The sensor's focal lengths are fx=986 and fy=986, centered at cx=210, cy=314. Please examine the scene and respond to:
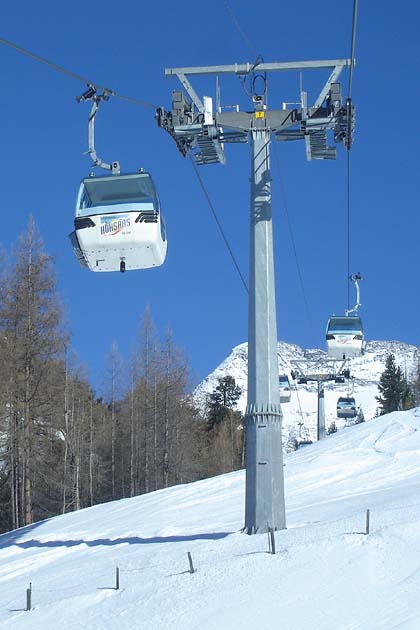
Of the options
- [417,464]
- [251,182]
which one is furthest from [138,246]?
[417,464]

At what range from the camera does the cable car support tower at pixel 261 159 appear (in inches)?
599

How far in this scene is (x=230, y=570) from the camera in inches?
484

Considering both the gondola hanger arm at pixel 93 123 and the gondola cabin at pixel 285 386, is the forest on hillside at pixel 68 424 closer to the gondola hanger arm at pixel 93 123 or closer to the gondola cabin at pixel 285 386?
the gondola cabin at pixel 285 386

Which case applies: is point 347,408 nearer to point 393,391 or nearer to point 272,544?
point 272,544

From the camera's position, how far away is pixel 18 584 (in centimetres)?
1526

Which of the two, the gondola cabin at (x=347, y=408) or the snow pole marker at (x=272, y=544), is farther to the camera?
the gondola cabin at (x=347, y=408)

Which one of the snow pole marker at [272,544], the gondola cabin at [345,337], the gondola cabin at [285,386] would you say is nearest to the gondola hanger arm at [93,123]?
the snow pole marker at [272,544]

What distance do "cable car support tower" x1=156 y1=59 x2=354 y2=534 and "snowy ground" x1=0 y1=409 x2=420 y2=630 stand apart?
97 centimetres

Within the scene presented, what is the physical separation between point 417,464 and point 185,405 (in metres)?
26.7

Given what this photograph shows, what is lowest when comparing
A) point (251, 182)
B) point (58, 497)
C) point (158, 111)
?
point (58, 497)

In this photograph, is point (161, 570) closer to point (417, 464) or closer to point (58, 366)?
point (417, 464)

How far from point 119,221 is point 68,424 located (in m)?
24.3

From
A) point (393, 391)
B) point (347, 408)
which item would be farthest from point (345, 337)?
point (393, 391)

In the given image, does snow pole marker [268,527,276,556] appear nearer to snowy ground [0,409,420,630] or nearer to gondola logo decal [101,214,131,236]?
snowy ground [0,409,420,630]
